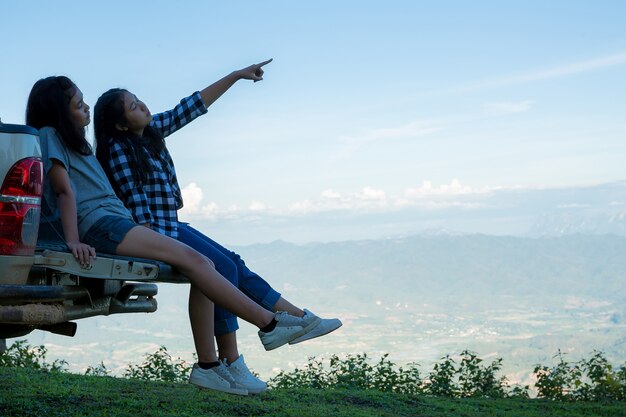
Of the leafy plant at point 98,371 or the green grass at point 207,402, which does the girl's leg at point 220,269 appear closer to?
the green grass at point 207,402

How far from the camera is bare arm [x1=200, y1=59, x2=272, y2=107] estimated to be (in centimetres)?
596

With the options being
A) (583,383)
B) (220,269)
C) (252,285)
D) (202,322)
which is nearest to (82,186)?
(220,269)

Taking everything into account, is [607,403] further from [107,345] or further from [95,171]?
[107,345]

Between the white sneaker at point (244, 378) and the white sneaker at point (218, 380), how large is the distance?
0.09 ft

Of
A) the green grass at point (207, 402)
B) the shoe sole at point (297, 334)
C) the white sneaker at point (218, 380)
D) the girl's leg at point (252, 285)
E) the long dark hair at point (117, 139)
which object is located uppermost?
the long dark hair at point (117, 139)

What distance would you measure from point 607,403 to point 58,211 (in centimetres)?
783

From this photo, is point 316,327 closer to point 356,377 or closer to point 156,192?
point 156,192

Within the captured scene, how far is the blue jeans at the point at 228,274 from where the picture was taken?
17.5ft

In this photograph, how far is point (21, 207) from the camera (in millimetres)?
4219

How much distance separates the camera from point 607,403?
1076 centimetres

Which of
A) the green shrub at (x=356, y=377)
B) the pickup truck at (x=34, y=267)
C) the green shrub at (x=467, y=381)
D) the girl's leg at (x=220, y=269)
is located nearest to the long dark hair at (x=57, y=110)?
the pickup truck at (x=34, y=267)

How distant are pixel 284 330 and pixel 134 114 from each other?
1479 mm

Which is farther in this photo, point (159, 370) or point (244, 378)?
point (159, 370)

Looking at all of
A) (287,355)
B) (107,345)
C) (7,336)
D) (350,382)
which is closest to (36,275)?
(7,336)
